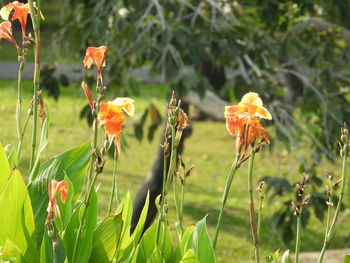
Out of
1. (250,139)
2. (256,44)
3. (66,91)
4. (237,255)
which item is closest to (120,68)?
(256,44)

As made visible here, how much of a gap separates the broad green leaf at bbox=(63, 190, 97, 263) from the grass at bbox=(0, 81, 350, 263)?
3.16 metres

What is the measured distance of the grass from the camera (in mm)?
6805

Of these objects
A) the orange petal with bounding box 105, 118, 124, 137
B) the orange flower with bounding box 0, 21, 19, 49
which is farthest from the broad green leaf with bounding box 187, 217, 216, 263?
the orange flower with bounding box 0, 21, 19, 49

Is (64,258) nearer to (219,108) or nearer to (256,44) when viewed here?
(256,44)

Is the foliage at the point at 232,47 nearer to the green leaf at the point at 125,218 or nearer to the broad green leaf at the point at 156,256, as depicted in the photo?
the green leaf at the point at 125,218

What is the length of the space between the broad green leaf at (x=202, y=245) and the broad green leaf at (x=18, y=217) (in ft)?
1.07

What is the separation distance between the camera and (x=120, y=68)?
492 centimetres

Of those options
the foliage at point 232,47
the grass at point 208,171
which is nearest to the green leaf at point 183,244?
the foliage at point 232,47

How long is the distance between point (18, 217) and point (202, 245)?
383mm

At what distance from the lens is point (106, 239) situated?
6.01ft

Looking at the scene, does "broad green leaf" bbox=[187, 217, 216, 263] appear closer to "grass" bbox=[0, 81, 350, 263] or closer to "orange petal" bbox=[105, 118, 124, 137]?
"orange petal" bbox=[105, 118, 124, 137]

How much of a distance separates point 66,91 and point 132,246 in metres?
12.2

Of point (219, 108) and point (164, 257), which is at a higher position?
point (164, 257)

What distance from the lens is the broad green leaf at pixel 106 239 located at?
1812 mm
